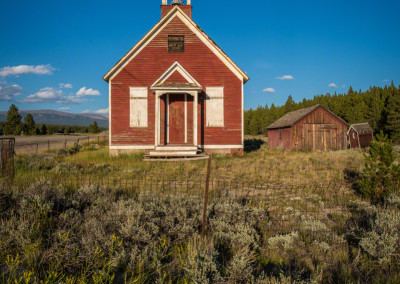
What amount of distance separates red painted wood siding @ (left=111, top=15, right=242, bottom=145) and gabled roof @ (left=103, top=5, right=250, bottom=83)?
20 centimetres

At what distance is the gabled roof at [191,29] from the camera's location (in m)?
14.6

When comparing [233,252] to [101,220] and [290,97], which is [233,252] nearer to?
[101,220]

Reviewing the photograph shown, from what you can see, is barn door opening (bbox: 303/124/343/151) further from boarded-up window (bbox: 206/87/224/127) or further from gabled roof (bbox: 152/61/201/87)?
gabled roof (bbox: 152/61/201/87)

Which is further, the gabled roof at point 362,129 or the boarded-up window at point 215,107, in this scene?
the gabled roof at point 362,129

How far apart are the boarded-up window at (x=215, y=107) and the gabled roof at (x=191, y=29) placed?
5.04 ft

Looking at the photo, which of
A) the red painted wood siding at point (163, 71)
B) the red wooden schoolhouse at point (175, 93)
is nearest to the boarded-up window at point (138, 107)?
the red wooden schoolhouse at point (175, 93)

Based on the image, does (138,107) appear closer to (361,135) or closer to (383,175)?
(383,175)

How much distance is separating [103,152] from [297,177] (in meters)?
11.2


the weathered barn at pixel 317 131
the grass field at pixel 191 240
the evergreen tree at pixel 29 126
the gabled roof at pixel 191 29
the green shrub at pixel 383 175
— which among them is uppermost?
the gabled roof at pixel 191 29

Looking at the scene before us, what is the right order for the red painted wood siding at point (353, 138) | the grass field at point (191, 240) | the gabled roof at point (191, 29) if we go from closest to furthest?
the grass field at point (191, 240) → the gabled roof at point (191, 29) → the red painted wood siding at point (353, 138)

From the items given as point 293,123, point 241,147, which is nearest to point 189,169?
point 241,147

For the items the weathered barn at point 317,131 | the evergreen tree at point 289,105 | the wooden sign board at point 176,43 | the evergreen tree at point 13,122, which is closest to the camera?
the wooden sign board at point 176,43

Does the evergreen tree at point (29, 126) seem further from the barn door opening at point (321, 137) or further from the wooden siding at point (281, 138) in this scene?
the barn door opening at point (321, 137)

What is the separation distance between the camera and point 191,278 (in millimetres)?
2904
